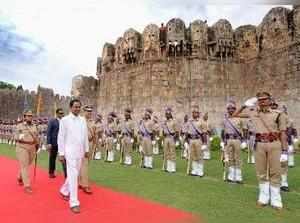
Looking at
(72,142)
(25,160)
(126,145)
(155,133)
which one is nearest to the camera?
(72,142)

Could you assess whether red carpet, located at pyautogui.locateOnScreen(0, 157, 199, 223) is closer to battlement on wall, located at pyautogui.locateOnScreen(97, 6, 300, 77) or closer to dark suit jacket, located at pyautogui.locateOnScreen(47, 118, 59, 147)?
dark suit jacket, located at pyautogui.locateOnScreen(47, 118, 59, 147)

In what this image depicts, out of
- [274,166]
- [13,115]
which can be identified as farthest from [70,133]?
[13,115]

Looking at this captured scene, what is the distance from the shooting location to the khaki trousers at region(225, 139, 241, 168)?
8685 millimetres

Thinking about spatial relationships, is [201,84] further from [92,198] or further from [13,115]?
[13,115]

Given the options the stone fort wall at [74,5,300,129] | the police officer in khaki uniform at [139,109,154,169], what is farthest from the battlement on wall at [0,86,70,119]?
the police officer in khaki uniform at [139,109,154,169]

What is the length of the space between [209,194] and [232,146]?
2.28 metres

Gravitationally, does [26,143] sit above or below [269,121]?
below

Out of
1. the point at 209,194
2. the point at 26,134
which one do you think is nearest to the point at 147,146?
the point at 26,134

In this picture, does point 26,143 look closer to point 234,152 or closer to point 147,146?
point 234,152

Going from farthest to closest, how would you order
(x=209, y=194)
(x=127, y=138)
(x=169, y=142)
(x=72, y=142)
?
(x=127, y=138)
(x=169, y=142)
(x=209, y=194)
(x=72, y=142)

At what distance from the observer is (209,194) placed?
679 centimetres

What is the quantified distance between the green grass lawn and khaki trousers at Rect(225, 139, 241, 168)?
521mm

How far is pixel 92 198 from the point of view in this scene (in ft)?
21.2

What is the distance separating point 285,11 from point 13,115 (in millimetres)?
31915
